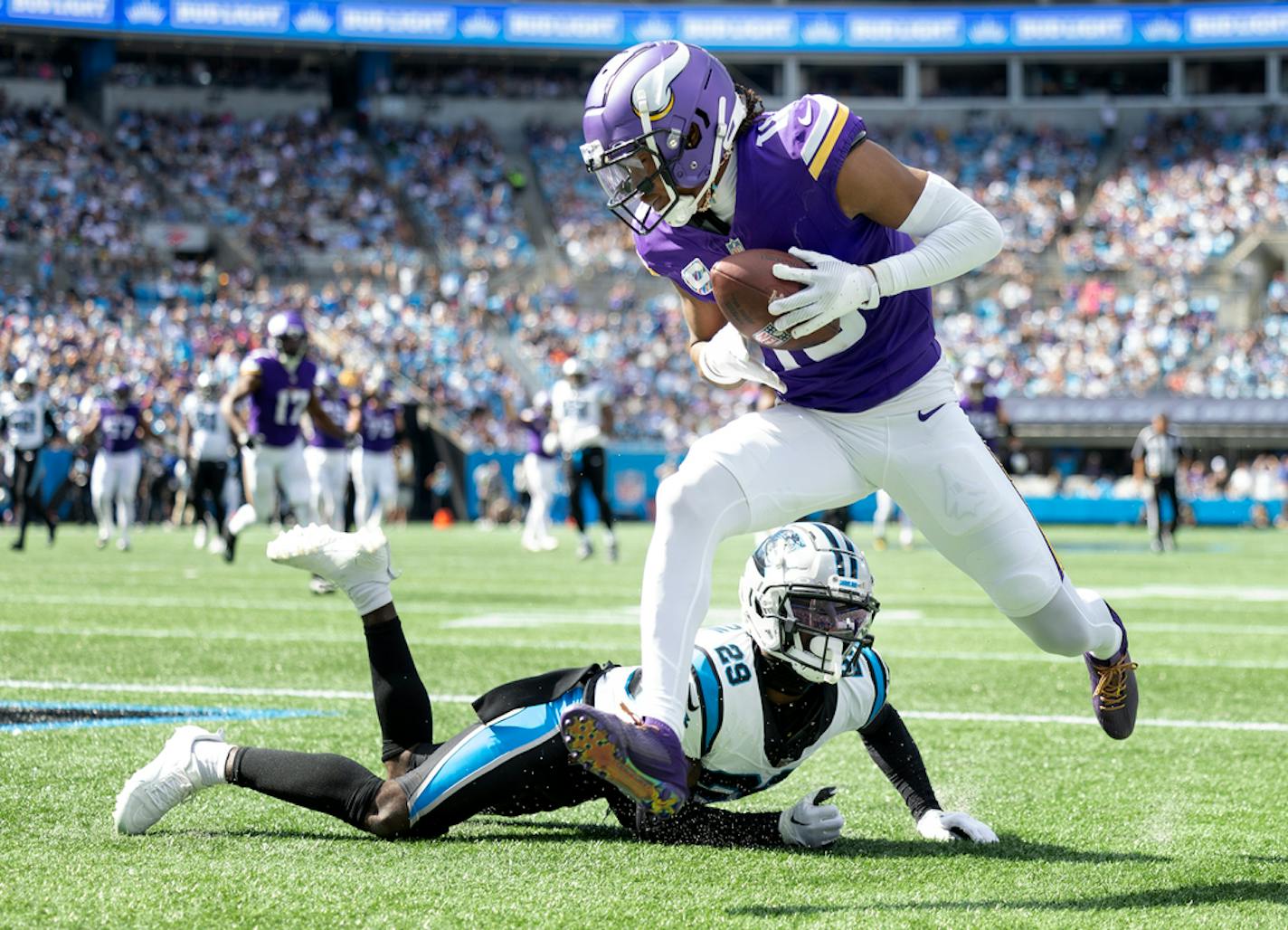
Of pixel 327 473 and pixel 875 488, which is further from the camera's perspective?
pixel 327 473

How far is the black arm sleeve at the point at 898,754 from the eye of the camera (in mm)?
3607

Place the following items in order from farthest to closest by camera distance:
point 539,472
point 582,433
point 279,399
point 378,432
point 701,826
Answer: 1. point 539,472
2. point 378,432
3. point 582,433
4. point 279,399
5. point 701,826

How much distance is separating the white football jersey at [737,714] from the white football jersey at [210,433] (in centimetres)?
1139

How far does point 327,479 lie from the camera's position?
12.8 meters

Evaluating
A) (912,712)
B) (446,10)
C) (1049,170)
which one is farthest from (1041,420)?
(912,712)

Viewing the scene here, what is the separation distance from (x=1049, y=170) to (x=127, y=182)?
19.5 m

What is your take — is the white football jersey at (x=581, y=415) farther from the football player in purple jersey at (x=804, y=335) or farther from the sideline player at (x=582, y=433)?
the football player in purple jersey at (x=804, y=335)

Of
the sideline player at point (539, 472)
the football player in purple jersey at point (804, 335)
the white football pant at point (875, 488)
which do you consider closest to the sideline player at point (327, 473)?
the sideline player at point (539, 472)

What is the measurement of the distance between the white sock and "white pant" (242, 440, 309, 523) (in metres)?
7.90

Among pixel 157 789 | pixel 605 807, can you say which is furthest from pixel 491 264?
pixel 157 789

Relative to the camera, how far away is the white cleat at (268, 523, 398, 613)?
11.8ft

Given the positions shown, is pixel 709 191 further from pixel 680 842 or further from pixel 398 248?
pixel 398 248

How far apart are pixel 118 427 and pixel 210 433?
6.13ft

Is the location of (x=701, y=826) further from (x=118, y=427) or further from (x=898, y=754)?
(x=118, y=427)
